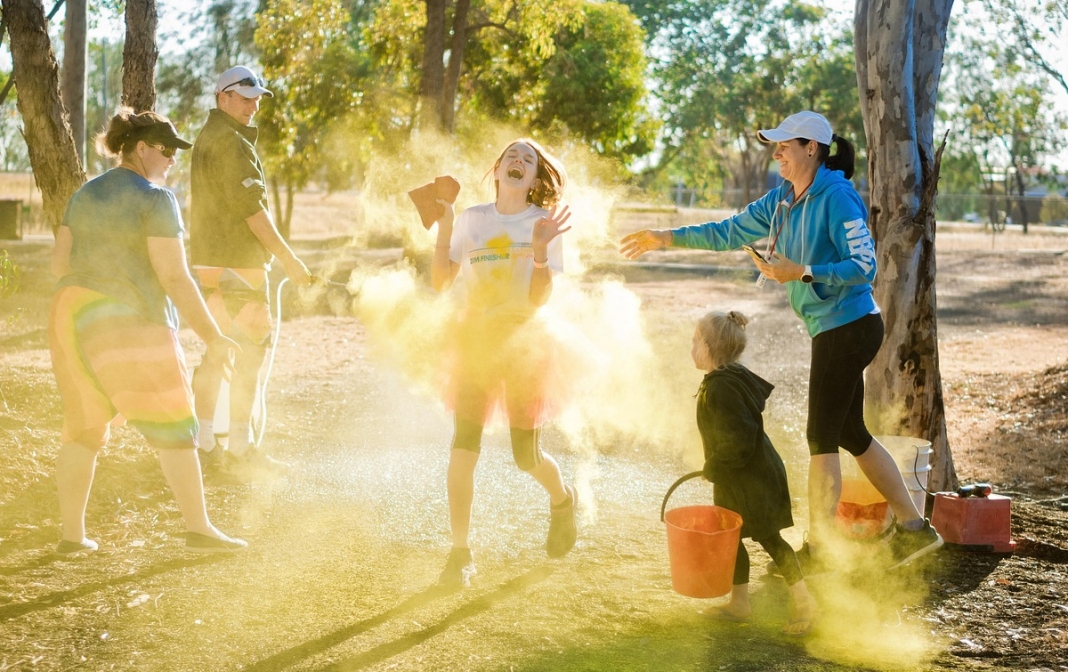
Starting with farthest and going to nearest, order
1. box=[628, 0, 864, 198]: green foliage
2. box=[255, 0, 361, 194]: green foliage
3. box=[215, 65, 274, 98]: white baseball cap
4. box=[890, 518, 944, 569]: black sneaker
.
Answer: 1. box=[628, 0, 864, 198]: green foliage
2. box=[255, 0, 361, 194]: green foliage
3. box=[215, 65, 274, 98]: white baseball cap
4. box=[890, 518, 944, 569]: black sneaker

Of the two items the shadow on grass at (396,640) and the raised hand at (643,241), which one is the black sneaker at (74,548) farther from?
the raised hand at (643,241)

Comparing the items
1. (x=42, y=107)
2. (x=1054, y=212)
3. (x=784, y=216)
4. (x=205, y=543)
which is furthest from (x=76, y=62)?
(x=1054, y=212)

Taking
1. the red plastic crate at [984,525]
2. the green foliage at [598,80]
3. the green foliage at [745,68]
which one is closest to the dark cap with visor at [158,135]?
the red plastic crate at [984,525]

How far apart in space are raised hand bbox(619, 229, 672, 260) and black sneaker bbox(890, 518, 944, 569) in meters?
1.73

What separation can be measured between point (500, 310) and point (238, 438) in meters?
2.51

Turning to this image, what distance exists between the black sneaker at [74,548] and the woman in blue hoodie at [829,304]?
330 centimetres

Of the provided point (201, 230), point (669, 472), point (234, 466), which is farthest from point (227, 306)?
point (669, 472)

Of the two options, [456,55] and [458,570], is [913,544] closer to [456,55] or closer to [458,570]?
[458,570]

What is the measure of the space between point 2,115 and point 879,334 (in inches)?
774

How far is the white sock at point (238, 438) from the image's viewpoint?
6199 millimetres

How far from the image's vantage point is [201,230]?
588 centimetres

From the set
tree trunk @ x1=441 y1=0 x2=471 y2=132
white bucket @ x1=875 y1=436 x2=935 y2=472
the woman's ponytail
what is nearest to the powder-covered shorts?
the woman's ponytail

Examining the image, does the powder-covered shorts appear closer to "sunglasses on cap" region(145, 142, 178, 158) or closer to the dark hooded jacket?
"sunglasses on cap" region(145, 142, 178, 158)

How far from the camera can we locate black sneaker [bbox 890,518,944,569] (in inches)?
181
